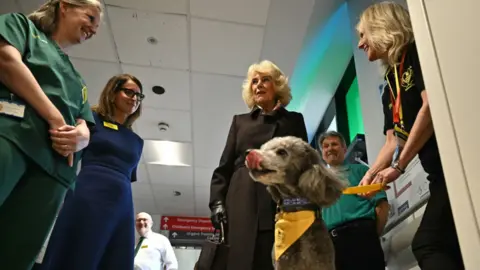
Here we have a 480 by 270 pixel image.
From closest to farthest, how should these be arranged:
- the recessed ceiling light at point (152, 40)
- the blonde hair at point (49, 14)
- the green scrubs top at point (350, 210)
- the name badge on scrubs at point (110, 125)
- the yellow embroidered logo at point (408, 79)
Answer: the yellow embroidered logo at point (408, 79), the blonde hair at point (49, 14), the name badge on scrubs at point (110, 125), the green scrubs top at point (350, 210), the recessed ceiling light at point (152, 40)

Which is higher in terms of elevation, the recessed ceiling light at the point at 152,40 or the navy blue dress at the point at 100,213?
the recessed ceiling light at the point at 152,40

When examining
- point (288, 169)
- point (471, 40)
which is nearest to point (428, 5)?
point (471, 40)

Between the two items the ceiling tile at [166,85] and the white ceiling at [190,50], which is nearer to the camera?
the white ceiling at [190,50]

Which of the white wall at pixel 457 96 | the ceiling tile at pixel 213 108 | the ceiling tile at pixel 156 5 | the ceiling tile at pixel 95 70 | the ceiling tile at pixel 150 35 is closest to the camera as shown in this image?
the white wall at pixel 457 96

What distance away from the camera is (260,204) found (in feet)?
5.18

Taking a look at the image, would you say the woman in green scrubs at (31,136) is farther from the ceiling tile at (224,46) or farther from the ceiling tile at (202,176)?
the ceiling tile at (202,176)

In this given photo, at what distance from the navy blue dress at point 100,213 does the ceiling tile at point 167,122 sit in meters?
2.59

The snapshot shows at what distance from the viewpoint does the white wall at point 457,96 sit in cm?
77

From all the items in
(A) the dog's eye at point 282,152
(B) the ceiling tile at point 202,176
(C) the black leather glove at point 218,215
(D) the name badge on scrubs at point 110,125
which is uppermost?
(B) the ceiling tile at point 202,176

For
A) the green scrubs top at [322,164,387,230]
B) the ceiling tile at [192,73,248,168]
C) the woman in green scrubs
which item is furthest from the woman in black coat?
the ceiling tile at [192,73,248,168]

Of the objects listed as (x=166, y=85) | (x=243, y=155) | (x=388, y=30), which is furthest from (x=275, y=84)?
(x=166, y=85)

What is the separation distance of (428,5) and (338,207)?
1313 mm

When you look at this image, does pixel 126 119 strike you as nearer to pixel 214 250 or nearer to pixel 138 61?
pixel 214 250

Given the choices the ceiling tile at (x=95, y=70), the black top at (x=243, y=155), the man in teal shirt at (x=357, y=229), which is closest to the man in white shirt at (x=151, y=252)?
the ceiling tile at (x=95, y=70)
